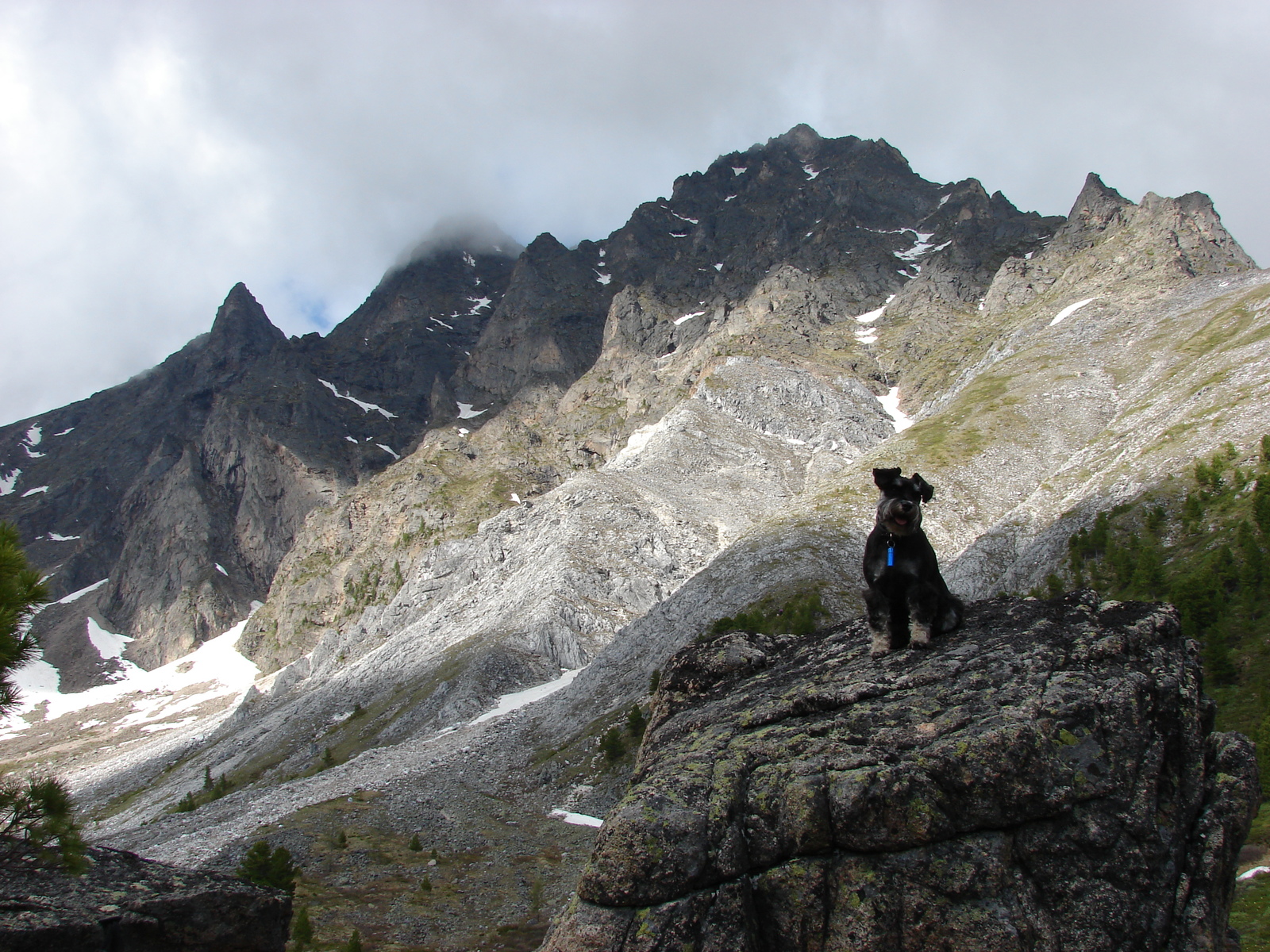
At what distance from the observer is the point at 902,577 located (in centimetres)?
1009

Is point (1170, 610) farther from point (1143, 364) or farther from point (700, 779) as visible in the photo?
point (1143, 364)

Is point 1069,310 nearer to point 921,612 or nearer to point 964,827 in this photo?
point 921,612

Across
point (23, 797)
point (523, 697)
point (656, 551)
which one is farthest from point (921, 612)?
point (656, 551)

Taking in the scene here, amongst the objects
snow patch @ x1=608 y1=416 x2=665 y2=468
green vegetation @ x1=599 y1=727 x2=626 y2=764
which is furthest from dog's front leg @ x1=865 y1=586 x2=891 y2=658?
snow patch @ x1=608 y1=416 x2=665 y2=468

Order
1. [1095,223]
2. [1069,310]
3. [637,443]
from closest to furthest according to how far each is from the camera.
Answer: [1069,310]
[637,443]
[1095,223]

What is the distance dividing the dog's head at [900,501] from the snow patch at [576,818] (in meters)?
40.1

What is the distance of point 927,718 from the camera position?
8164mm

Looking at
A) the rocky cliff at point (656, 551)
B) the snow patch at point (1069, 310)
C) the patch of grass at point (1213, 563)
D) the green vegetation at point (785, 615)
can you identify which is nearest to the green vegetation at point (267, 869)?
the rocky cliff at point (656, 551)

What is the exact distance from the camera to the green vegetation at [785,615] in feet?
195

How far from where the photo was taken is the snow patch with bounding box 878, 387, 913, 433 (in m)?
159

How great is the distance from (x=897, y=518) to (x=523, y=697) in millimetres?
75804

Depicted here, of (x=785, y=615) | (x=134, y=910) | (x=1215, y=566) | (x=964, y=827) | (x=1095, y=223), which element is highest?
(x=1095, y=223)

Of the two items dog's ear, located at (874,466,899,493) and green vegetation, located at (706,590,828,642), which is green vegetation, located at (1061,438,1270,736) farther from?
dog's ear, located at (874,466,899,493)

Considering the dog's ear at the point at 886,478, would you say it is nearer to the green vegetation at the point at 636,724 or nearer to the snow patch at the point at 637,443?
the green vegetation at the point at 636,724
